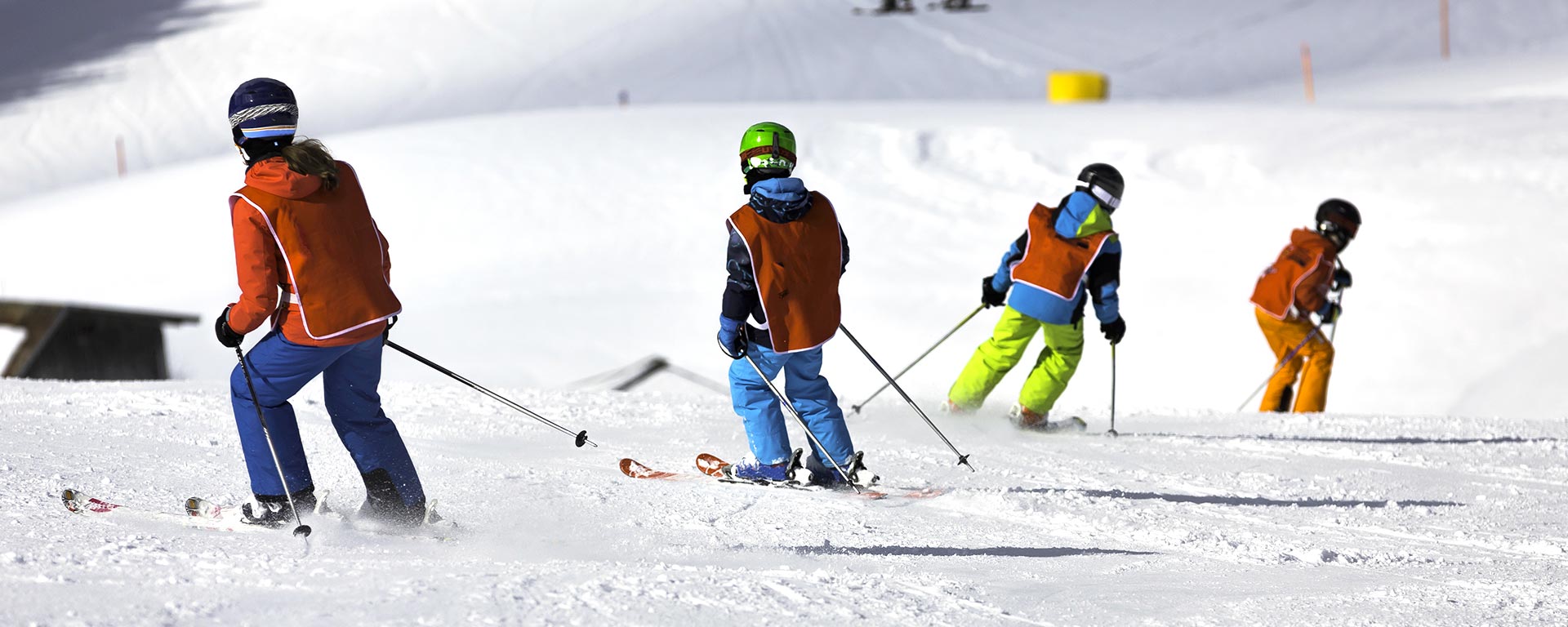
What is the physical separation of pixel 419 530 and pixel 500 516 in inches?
13.7

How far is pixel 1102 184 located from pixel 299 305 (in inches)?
149

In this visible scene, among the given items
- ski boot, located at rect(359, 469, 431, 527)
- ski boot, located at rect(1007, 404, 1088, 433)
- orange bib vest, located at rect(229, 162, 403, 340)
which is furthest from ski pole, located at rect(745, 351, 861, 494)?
ski boot, located at rect(1007, 404, 1088, 433)

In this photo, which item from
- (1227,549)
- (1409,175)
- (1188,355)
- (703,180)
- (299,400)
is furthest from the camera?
(703,180)

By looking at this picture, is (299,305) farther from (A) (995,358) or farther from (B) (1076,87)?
(B) (1076,87)

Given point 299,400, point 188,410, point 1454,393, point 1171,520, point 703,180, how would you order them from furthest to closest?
point 703,180 → point 1454,393 → point 299,400 → point 188,410 → point 1171,520

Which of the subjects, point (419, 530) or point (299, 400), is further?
point (299, 400)

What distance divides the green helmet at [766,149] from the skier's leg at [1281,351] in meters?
4.90

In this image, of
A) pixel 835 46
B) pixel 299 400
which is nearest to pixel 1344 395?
pixel 299 400

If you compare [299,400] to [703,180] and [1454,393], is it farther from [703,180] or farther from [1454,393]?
[703,180]

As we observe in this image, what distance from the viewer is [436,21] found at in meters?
38.5

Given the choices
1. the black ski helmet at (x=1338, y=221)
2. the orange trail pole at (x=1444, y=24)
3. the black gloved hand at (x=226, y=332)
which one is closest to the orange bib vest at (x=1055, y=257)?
the black ski helmet at (x=1338, y=221)

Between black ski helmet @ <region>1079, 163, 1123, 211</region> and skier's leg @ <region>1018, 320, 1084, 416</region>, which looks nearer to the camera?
black ski helmet @ <region>1079, 163, 1123, 211</region>

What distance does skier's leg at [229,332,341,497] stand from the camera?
147 inches

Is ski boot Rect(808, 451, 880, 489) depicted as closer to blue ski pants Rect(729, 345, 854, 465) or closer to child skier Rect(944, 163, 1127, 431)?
blue ski pants Rect(729, 345, 854, 465)
